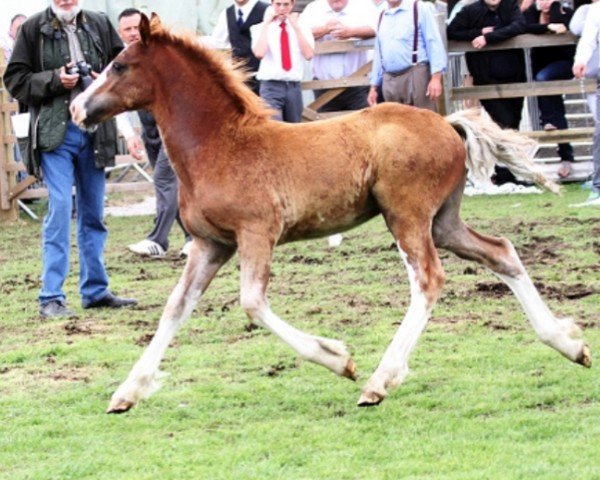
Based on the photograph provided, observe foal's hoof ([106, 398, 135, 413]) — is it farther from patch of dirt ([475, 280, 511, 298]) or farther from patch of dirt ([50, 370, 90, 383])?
patch of dirt ([475, 280, 511, 298])

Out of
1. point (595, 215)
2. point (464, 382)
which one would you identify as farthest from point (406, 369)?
point (595, 215)

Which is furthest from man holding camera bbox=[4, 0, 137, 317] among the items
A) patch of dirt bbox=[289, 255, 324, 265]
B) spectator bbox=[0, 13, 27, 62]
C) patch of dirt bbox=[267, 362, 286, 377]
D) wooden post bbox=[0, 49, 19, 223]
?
spectator bbox=[0, 13, 27, 62]

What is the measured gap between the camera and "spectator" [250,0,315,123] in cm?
1436

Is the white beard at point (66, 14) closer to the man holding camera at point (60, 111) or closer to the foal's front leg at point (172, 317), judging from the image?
the man holding camera at point (60, 111)

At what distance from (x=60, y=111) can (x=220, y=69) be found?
2.53 m

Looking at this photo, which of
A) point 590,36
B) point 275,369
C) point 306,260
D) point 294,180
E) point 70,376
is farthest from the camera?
point 590,36

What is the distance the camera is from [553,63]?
1777cm

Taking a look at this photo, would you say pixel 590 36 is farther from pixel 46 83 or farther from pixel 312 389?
pixel 312 389

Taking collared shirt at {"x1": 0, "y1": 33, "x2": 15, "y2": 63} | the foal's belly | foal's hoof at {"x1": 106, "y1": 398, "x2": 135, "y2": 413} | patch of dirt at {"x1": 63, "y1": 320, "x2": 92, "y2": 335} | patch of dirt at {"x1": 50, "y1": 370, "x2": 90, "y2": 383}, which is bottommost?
patch of dirt at {"x1": 63, "y1": 320, "x2": 92, "y2": 335}

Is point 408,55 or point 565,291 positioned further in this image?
point 408,55

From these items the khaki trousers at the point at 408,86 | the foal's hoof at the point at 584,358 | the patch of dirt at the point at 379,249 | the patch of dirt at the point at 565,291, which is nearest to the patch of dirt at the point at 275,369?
the foal's hoof at the point at 584,358

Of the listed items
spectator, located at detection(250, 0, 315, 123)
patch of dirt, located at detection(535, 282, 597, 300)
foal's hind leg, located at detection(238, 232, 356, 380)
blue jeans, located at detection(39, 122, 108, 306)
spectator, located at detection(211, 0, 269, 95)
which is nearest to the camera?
foal's hind leg, located at detection(238, 232, 356, 380)

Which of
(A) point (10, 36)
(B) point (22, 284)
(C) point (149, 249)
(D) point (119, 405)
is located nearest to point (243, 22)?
(C) point (149, 249)

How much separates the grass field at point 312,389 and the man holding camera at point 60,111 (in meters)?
0.64
